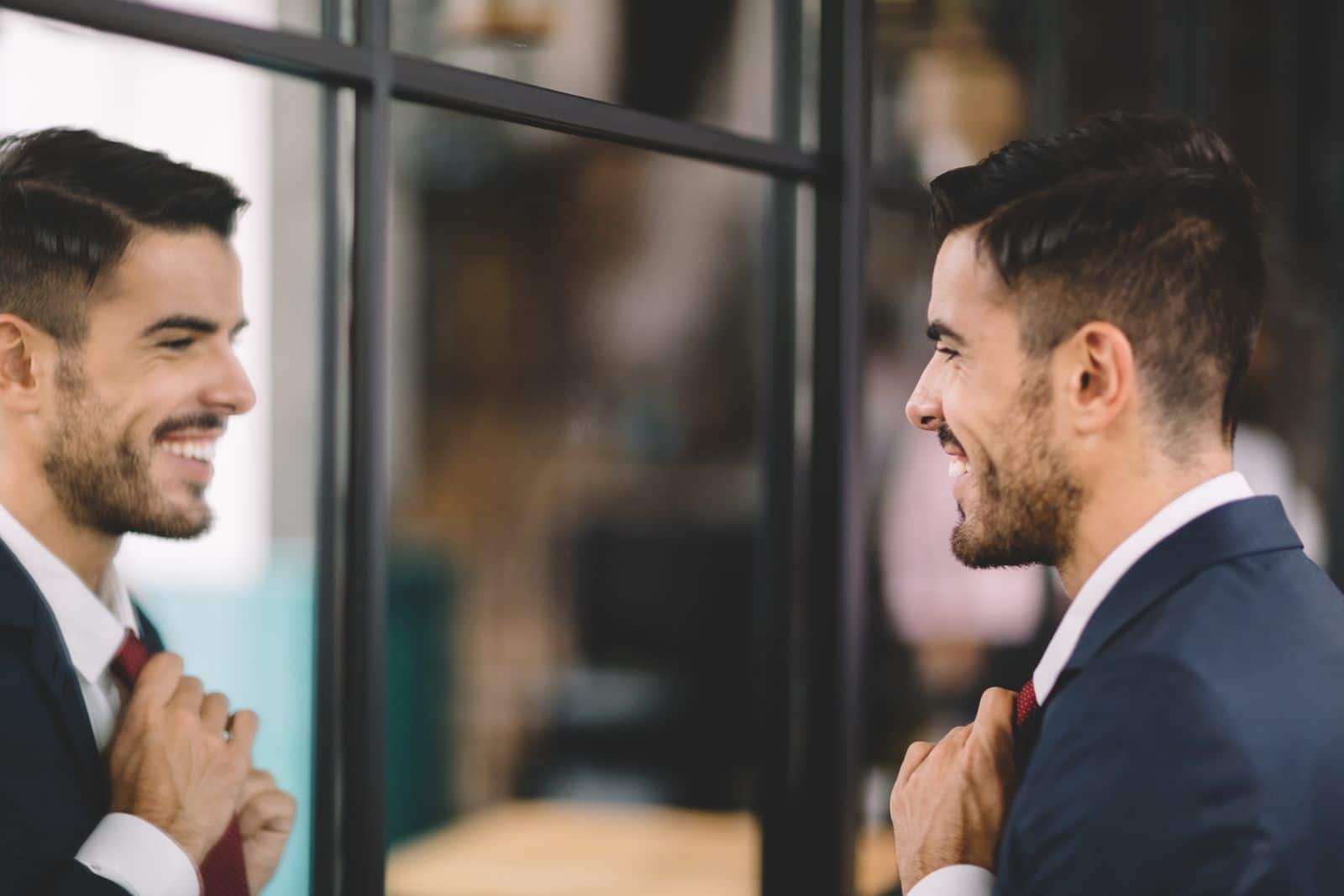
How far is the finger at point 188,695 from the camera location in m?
1.87

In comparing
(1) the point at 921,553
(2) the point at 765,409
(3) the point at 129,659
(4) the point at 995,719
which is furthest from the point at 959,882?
(1) the point at 921,553

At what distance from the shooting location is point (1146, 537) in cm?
165

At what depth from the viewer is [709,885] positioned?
131 inches

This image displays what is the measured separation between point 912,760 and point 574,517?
289 centimetres

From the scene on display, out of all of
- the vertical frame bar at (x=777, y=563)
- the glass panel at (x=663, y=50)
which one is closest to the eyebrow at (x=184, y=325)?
the glass panel at (x=663, y=50)

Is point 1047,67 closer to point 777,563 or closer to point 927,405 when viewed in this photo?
point 777,563

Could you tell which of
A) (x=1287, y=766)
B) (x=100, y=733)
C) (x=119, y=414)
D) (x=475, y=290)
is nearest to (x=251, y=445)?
(x=119, y=414)

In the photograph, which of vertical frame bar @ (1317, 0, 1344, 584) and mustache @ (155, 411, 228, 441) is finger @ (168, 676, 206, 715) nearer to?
mustache @ (155, 411, 228, 441)

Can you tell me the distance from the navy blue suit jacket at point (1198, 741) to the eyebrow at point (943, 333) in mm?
354

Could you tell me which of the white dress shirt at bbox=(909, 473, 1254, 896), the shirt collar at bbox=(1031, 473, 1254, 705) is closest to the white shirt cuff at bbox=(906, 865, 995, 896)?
the white dress shirt at bbox=(909, 473, 1254, 896)

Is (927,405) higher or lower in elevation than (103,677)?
higher

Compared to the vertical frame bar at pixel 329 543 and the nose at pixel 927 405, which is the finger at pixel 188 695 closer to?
the vertical frame bar at pixel 329 543

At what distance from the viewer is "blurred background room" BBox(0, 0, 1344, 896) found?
2.06m

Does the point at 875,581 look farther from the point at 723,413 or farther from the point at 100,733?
the point at 100,733
